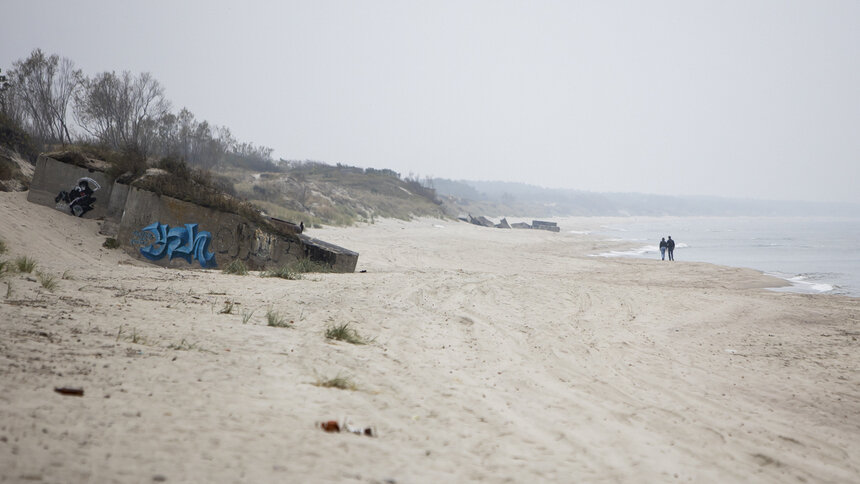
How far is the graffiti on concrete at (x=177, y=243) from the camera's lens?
1223cm

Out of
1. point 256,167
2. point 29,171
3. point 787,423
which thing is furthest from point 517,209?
point 787,423

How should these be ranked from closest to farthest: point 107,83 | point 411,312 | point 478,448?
point 478,448, point 411,312, point 107,83

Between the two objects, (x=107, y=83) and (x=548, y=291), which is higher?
(x=107, y=83)

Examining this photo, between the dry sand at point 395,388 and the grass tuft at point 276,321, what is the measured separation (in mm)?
275

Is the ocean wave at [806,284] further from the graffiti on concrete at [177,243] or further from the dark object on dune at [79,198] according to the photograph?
the dark object on dune at [79,198]

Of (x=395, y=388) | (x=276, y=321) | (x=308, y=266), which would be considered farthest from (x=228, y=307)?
(x=308, y=266)

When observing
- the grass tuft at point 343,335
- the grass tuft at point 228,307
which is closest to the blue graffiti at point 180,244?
the grass tuft at point 228,307

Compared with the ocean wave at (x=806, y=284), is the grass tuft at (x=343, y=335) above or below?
above

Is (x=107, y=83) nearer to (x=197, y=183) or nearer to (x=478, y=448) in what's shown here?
(x=197, y=183)

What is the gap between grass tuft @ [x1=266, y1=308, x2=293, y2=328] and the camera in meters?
6.58

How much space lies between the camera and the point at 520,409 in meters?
4.77

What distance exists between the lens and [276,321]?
21.8 feet

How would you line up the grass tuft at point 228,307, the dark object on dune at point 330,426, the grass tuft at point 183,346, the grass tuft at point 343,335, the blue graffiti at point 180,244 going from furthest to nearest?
the blue graffiti at point 180,244
the grass tuft at point 228,307
the grass tuft at point 343,335
the grass tuft at point 183,346
the dark object on dune at point 330,426

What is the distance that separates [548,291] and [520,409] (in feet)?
27.3
